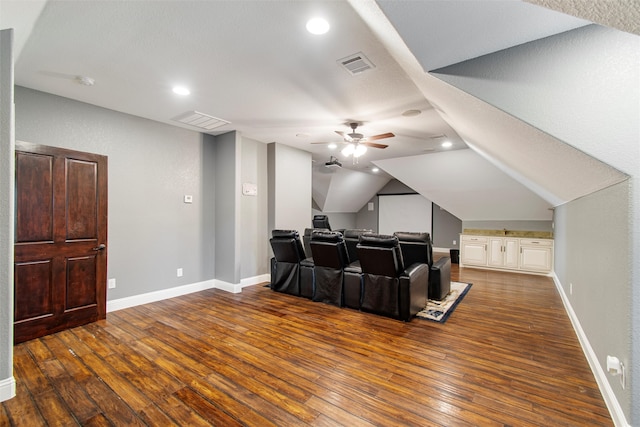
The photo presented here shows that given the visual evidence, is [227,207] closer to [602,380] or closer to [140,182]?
[140,182]

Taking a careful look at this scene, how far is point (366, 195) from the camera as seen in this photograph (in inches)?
416

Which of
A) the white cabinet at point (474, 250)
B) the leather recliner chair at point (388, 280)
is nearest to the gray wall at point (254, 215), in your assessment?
the leather recliner chair at point (388, 280)

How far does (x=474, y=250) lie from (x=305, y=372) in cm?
580

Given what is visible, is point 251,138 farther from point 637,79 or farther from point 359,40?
point 637,79

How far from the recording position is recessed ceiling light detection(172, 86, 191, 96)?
3.06 meters

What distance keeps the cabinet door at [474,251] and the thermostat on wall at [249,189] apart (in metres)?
5.11

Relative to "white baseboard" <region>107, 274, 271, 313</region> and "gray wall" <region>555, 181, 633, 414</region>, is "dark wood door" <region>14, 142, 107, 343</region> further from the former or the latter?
"gray wall" <region>555, 181, 633, 414</region>

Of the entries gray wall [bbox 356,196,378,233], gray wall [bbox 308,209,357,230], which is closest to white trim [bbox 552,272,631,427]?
gray wall [bbox 308,209,357,230]

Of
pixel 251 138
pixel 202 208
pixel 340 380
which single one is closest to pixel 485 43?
pixel 340 380

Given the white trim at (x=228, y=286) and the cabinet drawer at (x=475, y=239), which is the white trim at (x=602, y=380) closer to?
the cabinet drawer at (x=475, y=239)

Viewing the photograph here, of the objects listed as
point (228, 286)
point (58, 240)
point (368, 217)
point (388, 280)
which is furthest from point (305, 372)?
point (368, 217)

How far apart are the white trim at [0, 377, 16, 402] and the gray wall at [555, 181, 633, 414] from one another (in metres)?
3.88

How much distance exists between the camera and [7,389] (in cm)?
196

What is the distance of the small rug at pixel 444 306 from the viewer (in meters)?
3.56
